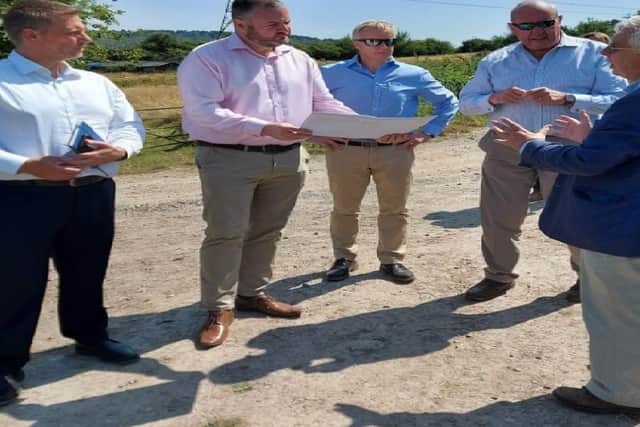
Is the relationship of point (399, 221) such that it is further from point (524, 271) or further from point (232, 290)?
point (232, 290)

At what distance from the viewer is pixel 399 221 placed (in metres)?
5.02

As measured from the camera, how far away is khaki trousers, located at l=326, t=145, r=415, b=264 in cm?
479

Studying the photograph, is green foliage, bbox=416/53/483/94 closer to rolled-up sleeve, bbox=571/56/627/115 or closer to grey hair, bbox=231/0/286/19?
Answer: rolled-up sleeve, bbox=571/56/627/115

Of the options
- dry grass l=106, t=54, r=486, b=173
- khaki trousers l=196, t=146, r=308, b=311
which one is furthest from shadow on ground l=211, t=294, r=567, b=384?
dry grass l=106, t=54, r=486, b=173

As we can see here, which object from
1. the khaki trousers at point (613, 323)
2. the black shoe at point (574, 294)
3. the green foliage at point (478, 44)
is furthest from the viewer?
the green foliage at point (478, 44)

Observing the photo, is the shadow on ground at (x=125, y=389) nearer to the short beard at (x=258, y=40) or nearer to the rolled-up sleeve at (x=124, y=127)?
the rolled-up sleeve at (x=124, y=127)

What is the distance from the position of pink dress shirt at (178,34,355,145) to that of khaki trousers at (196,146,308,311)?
124 millimetres

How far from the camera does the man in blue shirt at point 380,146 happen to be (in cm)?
473

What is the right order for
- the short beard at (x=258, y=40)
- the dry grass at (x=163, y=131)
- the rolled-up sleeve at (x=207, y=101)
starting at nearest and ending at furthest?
the rolled-up sleeve at (x=207, y=101), the short beard at (x=258, y=40), the dry grass at (x=163, y=131)

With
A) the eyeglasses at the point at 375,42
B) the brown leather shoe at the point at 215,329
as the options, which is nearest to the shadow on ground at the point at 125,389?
the brown leather shoe at the point at 215,329

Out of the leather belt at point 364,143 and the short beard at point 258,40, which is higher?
the short beard at point 258,40

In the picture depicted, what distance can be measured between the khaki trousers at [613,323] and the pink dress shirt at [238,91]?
1.74 m

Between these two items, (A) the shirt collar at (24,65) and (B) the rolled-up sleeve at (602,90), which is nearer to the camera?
(A) the shirt collar at (24,65)

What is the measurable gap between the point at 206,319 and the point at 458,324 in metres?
1.53
